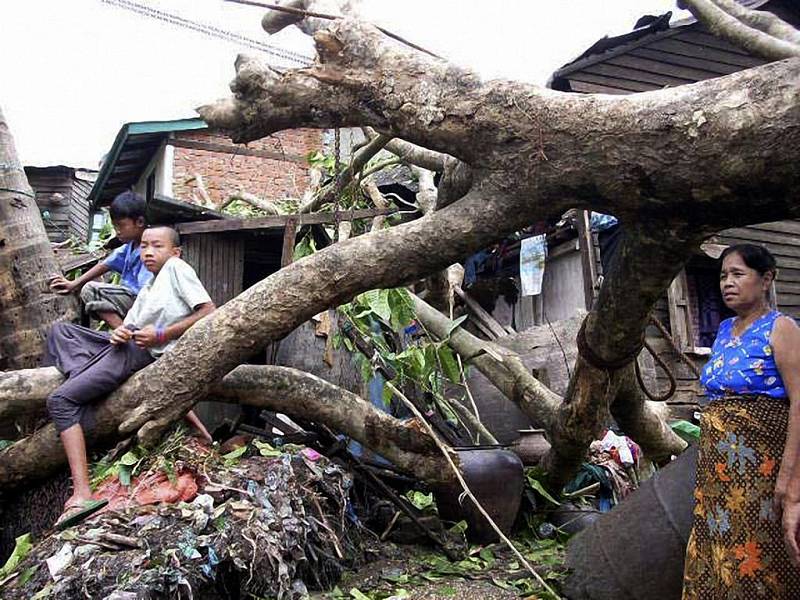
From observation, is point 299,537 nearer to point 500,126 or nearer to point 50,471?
point 50,471

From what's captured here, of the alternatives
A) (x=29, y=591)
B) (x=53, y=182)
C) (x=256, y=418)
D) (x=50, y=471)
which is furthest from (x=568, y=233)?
(x=53, y=182)

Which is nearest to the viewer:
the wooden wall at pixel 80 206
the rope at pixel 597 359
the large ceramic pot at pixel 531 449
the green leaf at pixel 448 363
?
the rope at pixel 597 359

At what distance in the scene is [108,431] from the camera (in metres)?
4.05

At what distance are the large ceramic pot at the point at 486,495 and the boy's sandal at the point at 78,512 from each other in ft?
7.44

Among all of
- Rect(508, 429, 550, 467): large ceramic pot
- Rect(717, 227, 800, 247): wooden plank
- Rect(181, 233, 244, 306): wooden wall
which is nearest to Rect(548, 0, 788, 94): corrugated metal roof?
Rect(717, 227, 800, 247): wooden plank

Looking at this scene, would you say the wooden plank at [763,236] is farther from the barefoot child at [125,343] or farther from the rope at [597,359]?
the barefoot child at [125,343]

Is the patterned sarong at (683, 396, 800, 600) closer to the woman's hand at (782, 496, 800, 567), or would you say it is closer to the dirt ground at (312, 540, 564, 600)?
the woman's hand at (782, 496, 800, 567)

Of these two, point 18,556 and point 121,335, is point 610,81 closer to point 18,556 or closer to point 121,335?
point 121,335

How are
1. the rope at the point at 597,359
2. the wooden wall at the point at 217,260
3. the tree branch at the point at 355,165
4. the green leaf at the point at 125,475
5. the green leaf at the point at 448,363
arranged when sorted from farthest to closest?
the wooden wall at the point at 217,260, the green leaf at the point at 448,363, the tree branch at the point at 355,165, the rope at the point at 597,359, the green leaf at the point at 125,475

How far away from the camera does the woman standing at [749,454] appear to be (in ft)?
8.59

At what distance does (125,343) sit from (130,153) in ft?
32.8

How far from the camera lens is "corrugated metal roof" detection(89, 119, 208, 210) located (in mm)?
11609

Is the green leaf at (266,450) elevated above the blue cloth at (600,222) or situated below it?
below

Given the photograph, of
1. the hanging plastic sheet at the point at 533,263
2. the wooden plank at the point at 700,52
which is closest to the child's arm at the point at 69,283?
the hanging plastic sheet at the point at 533,263
